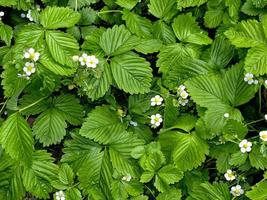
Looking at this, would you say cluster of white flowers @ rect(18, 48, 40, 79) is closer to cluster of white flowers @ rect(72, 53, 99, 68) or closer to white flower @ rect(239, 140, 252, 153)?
cluster of white flowers @ rect(72, 53, 99, 68)

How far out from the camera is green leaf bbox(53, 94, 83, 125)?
2863 mm

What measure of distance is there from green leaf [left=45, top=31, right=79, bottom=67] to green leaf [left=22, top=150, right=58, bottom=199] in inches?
22.7

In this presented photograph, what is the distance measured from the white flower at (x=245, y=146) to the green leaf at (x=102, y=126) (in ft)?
2.26

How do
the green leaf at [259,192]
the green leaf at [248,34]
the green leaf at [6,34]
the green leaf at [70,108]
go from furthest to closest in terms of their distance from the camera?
the green leaf at [6,34]
the green leaf at [70,108]
the green leaf at [248,34]
the green leaf at [259,192]

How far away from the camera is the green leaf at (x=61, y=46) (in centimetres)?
270

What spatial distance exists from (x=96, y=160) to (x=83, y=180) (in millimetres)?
138

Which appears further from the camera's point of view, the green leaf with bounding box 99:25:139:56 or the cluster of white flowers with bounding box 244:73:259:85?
the green leaf with bounding box 99:25:139:56

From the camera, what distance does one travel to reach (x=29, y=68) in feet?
8.65

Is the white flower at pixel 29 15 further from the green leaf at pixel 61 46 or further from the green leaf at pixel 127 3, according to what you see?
the green leaf at pixel 127 3

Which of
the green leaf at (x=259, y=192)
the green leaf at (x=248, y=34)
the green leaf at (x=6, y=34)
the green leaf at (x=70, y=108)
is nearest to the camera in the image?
the green leaf at (x=259, y=192)

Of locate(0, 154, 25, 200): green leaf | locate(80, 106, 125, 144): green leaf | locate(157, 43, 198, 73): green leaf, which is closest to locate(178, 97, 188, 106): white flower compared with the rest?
locate(157, 43, 198, 73): green leaf

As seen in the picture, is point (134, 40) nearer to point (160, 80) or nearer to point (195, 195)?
point (160, 80)

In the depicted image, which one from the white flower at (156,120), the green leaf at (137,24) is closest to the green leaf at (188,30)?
the green leaf at (137,24)

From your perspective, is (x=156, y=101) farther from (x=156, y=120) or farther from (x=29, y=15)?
(x=29, y=15)
